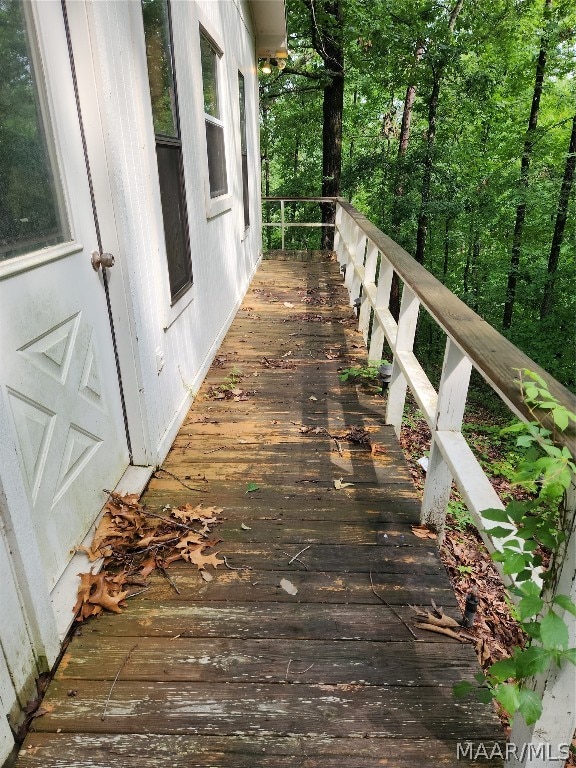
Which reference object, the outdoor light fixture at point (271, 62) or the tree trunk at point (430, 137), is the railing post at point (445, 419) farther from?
the tree trunk at point (430, 137)

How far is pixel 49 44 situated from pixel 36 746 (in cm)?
262

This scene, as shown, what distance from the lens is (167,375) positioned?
3.58 metres

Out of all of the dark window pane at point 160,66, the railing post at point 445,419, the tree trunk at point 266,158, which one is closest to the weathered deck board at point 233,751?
the railing post at point 445,419

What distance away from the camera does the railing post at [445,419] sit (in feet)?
7.59

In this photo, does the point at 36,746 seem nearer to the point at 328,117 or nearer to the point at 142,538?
the point at 142,538

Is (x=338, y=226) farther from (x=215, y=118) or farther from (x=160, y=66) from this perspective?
(x=160, y=66)

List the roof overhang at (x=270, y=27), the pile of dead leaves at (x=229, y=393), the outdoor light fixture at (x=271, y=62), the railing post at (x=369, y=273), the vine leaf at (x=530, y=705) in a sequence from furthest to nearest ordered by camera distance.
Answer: the outdoor light fixture at (x=271, y=62)
the roof overhang at (x=270, y=27)
the railing post at (x=369, y=273)
the pile of dead leaves at (x=229, y=393)
the vine leaf at (x=530, y=705)

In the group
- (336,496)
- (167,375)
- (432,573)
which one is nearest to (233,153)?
(167,375)

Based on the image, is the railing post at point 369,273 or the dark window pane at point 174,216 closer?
the dark window pane at point 174,216

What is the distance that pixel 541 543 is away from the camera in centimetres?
137

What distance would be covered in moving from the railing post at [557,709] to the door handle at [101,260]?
229 centimetres

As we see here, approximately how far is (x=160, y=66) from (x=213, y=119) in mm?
1980

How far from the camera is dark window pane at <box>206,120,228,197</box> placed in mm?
5246

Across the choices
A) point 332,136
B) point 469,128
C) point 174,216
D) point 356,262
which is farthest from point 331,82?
point 174,216
